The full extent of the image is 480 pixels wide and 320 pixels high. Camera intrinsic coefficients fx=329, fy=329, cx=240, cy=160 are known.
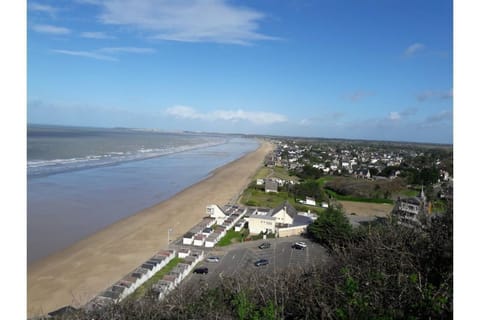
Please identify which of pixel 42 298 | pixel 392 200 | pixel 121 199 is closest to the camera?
pixel 42 298

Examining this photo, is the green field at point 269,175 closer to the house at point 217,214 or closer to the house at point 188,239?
the house at point 217,214

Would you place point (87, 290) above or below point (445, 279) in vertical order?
below

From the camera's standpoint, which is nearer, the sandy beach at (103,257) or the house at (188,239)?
the sandy beach at (103,257)

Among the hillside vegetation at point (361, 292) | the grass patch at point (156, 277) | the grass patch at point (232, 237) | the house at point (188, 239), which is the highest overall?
the hillside vegetation at point (361, 292)

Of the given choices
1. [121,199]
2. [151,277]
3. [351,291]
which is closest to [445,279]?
[351,291]

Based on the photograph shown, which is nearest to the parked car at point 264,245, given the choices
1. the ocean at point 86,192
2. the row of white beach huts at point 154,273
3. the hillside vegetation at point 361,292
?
the row of white beach huts at point 154,273

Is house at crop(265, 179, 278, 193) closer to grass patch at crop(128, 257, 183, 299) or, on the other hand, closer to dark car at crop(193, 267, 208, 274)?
grass patch at crop(128, 257, 183, 299)

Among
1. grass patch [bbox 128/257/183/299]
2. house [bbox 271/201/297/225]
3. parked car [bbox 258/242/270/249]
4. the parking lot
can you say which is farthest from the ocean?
house [bbox 271/201/297/225]
